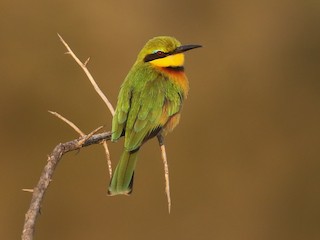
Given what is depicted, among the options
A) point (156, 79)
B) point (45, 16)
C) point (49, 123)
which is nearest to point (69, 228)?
A: point (49, 123)

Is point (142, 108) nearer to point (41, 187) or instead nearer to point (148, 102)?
point (148, 102)

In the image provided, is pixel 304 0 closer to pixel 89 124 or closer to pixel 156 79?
pixel 89 124

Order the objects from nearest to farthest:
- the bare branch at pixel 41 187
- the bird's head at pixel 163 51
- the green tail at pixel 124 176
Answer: the bare branch at pixel 41 187, the green tail at pixel 124 176, the bird's head at pixel 163 51

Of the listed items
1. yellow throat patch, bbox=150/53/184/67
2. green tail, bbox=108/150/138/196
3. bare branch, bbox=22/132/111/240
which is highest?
yellow throat patch, bbox=150/53/184/67

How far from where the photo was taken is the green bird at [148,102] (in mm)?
1996

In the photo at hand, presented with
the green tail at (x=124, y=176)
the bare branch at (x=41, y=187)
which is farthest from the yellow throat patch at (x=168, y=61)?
the bare branch at (x=41, y=187)

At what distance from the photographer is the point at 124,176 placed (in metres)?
1.99

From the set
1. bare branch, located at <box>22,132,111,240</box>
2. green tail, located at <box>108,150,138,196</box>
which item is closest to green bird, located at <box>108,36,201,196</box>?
green tail, located at <box>108,150,138,196</box>

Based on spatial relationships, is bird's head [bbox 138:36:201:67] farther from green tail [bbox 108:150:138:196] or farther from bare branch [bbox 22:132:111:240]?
bare branch [bbox 22:132:111:240]

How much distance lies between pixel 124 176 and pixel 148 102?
0.23 m

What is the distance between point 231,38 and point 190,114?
783 millimetres

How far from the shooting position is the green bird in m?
2.00

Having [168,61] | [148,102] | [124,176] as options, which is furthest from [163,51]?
[124,176]

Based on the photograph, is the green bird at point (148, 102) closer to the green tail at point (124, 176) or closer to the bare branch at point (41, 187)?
the green tail at point (124, 176)
